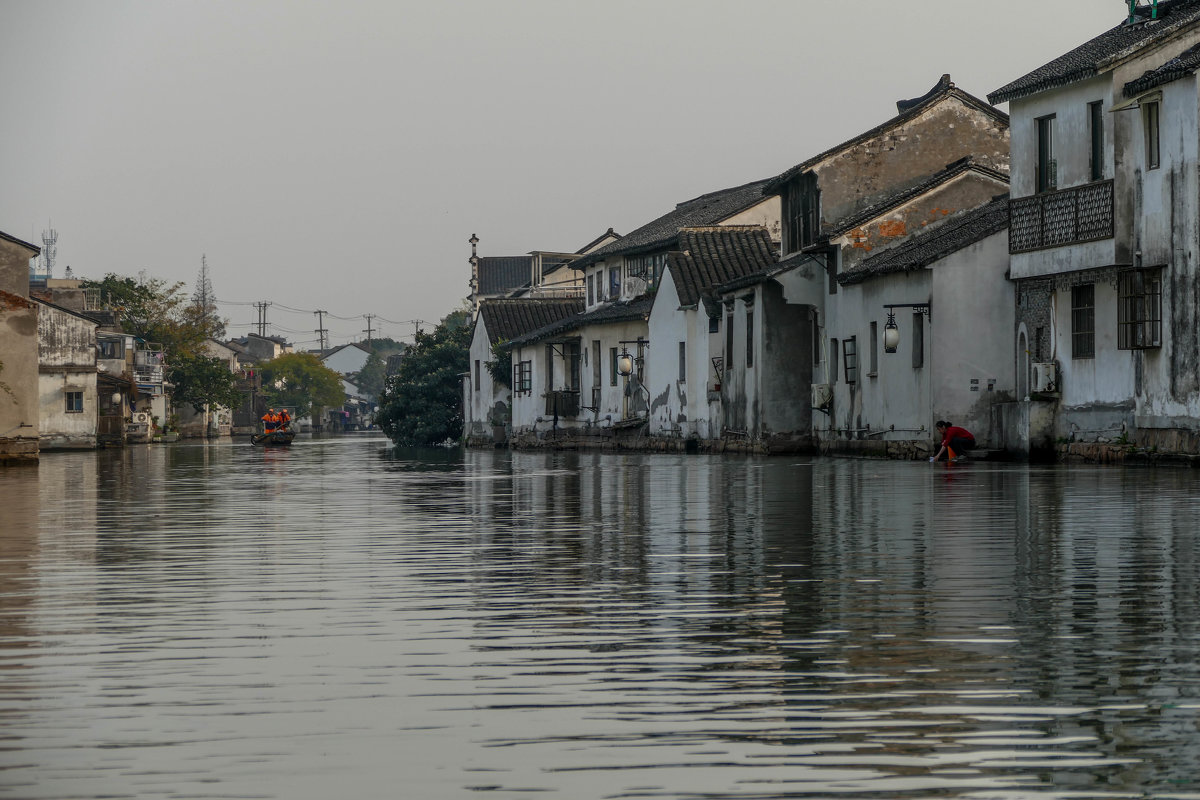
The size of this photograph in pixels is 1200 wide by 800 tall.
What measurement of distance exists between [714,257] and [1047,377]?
20962 mm

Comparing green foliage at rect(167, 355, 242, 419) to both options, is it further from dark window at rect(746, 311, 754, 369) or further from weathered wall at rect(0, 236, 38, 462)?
weathered wall at rect(0, 236, 38, 462)

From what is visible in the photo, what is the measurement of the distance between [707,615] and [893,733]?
2989mm

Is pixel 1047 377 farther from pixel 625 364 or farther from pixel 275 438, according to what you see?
pixel 275 438

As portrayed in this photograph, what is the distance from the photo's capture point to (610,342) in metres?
57.0

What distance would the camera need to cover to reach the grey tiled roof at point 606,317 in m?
54.5

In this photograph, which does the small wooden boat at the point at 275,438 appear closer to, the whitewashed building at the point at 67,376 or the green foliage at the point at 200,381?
the whitewashed building at the point at 67,376

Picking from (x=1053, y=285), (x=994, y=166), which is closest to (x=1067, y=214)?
(x=1053, y=285)

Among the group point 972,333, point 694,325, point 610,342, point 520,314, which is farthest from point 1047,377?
point 520,314

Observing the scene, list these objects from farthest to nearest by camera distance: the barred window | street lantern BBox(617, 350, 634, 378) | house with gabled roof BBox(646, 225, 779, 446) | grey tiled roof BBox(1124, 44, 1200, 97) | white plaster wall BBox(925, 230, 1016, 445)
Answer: street lantern BBox(617, 350, 634, 378) < house with gabled roof BBox(646, 225, 779, 446) < white plaster wall BBox(925, 230, 1016, 445) < the barred window < grey tiled roof BBox(1124, 44, 1200, 97)

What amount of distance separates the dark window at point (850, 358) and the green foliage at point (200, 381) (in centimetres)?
6291

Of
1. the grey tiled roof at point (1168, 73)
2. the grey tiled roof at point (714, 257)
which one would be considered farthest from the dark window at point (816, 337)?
the grey tiled roof at point (1168, 73)

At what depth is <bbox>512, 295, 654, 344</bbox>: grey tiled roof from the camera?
5448 centimetres

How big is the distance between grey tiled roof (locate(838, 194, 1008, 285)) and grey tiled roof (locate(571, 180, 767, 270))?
14427mm

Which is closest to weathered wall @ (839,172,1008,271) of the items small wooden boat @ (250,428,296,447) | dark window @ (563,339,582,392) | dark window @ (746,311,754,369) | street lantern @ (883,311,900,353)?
street lantern @ (883,311,900,353)
